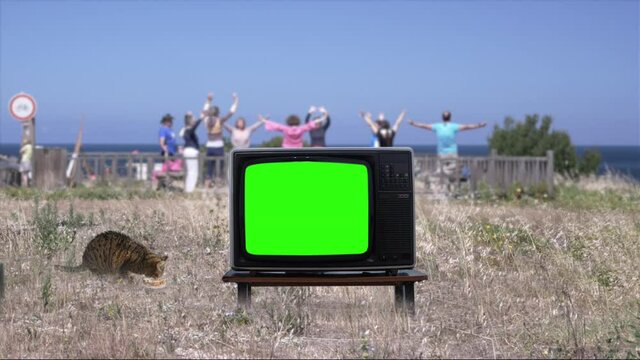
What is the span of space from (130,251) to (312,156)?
8.08 feet

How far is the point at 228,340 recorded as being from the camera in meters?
6.14

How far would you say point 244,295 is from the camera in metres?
6.98

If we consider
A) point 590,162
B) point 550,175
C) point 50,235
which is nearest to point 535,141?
point 590,162

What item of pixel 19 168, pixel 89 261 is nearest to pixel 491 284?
pixel 89 261

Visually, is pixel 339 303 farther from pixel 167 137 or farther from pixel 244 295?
pixel 167 137

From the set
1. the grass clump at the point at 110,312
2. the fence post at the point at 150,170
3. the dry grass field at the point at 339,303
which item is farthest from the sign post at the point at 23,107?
the grass clump at the point at 110,312

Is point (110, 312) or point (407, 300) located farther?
point (407, 300)

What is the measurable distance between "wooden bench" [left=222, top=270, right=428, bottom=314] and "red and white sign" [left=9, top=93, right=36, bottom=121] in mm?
17462

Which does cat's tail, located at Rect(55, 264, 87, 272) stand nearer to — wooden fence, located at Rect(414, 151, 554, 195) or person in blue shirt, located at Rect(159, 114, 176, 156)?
person in blue shirt, located at Rect(159, 114, 176, 156)

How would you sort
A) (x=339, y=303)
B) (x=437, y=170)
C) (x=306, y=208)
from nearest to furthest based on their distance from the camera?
(x=306, y=208) → (x=339, y=303) → (x=437, y=170)

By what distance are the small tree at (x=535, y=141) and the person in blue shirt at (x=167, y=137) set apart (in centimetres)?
4551

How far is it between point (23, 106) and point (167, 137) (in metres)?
3.89

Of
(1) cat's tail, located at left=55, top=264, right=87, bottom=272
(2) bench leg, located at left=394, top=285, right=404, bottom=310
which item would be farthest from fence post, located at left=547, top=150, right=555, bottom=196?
(2) bench leg, located at left=394, top=285, right=404, bottom=310

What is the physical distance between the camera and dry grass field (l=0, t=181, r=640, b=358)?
6074 mm
